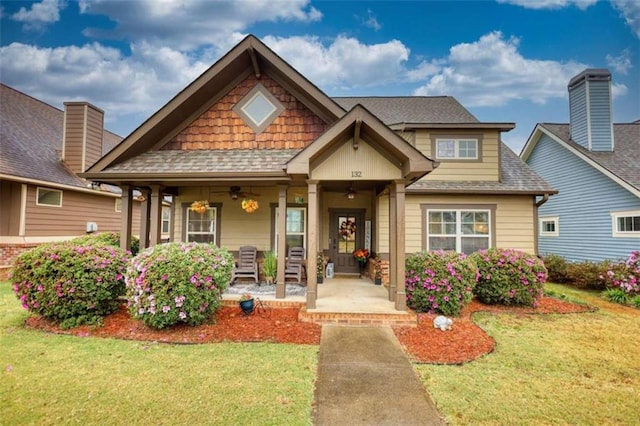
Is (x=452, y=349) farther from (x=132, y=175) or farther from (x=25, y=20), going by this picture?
(x=25, y=20)

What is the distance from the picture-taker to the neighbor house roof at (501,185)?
8.59 metres

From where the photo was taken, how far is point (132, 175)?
681cm

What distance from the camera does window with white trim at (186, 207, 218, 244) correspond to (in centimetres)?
895

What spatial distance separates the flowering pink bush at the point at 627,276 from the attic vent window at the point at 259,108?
10.2 m

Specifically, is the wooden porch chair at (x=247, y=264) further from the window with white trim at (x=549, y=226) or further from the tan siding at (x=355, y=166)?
the window with white trim at (x=549, y=226)

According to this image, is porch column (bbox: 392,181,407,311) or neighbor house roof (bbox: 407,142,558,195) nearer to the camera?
porch column (bbox: 392,181,407,311)

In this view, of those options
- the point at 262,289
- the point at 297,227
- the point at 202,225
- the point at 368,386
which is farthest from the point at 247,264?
the point at 368,386

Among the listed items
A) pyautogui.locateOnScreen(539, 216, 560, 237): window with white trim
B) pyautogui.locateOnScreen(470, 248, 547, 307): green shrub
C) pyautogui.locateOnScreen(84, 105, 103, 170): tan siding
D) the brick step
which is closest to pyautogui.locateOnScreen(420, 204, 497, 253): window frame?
Result: pyautogui.locateOnScreen(470, 248, 547, 307): green shrub

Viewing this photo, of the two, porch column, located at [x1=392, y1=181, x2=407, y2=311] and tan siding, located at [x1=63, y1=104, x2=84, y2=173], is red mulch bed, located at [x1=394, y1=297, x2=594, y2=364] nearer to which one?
porch column, located at [x1=392, y1=181, x2=407, y2=311]

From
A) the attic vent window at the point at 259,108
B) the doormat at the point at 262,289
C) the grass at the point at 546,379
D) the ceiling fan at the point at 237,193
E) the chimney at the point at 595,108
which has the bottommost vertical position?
the grass at the point at 546,379

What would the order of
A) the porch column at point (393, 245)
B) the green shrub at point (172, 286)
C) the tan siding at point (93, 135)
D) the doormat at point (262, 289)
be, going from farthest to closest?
1. the tan siding at point (93, 135)
2. the doormat at point (262, 289)
3. the porch column at point (393, 245)
4. the green shrub at point (172, 286)

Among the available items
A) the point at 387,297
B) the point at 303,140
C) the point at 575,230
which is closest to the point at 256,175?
the point at 303,140

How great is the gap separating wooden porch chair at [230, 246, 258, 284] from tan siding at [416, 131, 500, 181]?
565 cm

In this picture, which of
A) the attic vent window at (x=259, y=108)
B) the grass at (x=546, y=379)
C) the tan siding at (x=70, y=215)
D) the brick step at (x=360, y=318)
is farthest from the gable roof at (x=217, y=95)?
the grass at (x=546, y=379)
